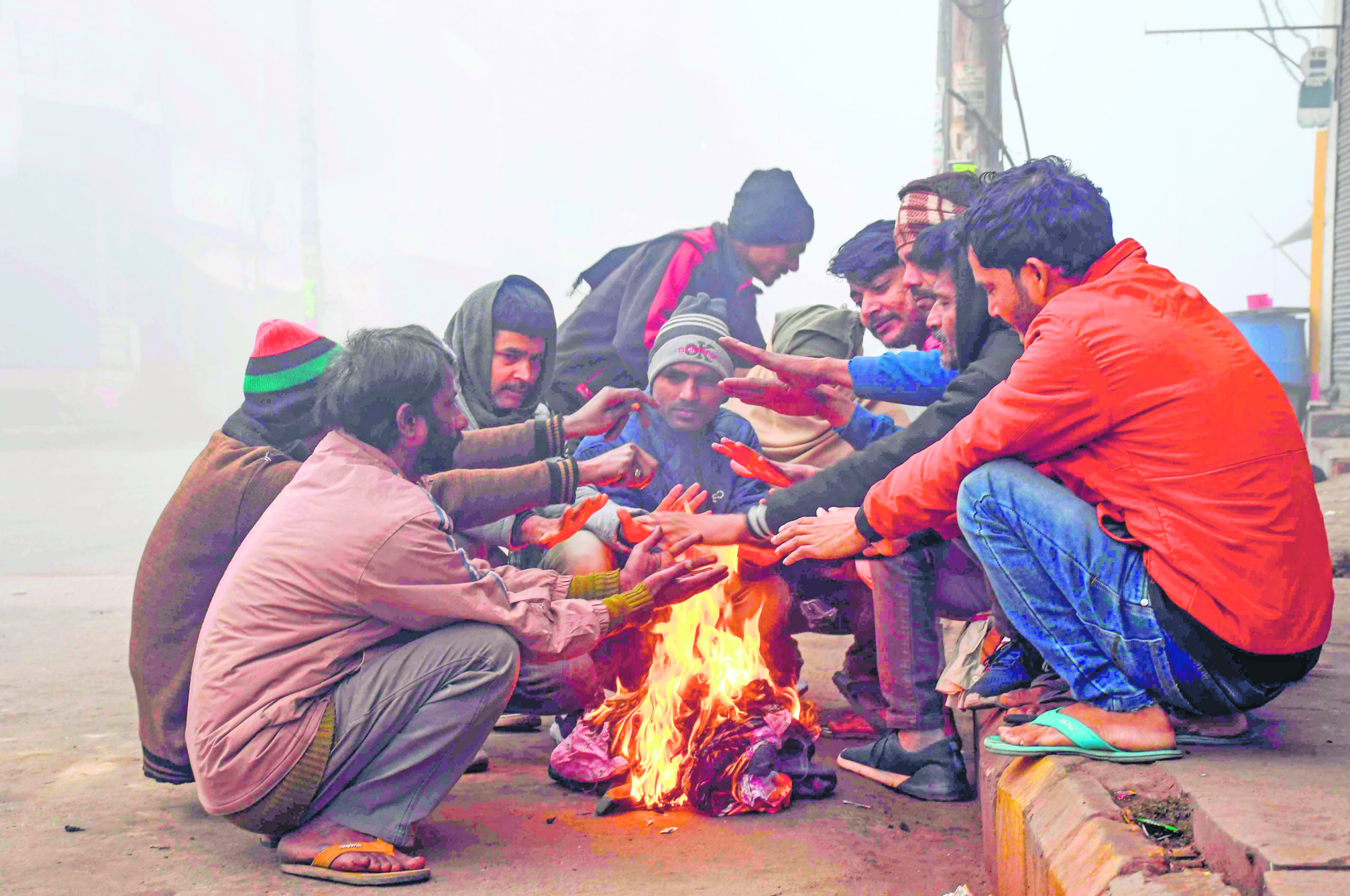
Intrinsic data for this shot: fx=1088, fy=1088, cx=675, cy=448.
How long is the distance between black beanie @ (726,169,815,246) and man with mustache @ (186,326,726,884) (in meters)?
3.32

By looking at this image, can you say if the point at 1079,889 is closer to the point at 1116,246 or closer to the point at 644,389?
the point at 1116,246

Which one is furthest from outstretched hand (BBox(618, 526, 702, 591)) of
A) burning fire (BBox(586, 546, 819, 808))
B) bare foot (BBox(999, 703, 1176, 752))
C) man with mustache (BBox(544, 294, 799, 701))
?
bare foot (BBox(999, 703, 1176, 752))

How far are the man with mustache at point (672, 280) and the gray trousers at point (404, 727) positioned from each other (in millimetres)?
3012

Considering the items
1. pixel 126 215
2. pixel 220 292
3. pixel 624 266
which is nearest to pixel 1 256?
pixel 126 215

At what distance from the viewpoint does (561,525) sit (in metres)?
4.40

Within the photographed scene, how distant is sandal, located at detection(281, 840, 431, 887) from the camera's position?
2.85 m

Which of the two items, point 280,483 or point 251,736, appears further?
point 280,483

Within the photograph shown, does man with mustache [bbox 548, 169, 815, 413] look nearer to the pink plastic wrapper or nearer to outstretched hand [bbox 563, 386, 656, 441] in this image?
outstretched hand [bbox 563, 386, 656, 441]

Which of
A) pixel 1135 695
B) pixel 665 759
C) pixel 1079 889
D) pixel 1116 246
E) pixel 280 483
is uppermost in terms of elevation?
pixel 1116 246

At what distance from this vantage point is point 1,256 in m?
28.5

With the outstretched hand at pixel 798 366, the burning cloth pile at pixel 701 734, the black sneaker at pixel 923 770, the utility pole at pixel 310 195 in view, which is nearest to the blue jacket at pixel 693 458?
the outstretched hand at pixel 798 366

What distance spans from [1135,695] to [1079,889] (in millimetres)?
669

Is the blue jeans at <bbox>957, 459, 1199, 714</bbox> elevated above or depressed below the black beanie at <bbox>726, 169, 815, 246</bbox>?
below

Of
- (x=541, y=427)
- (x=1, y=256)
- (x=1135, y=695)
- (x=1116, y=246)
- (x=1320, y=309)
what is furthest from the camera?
(x=1, y=256)
